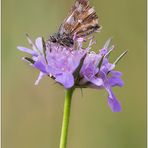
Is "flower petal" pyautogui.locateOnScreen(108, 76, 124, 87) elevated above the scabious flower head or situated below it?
below

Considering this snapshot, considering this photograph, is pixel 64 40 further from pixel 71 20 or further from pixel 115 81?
pixel 115 81

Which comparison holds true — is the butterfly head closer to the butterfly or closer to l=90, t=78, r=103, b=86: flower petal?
the butterfly

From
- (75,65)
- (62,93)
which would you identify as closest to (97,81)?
(75,65)

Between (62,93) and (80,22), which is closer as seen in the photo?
(80,22)

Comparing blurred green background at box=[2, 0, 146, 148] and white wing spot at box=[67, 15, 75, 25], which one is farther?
blurred green background at box=[2, 0, 146, 148]

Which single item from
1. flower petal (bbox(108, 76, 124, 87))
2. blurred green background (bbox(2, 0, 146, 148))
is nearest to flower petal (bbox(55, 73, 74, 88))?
flower petal (bbox(108, 76, 124, 87))
